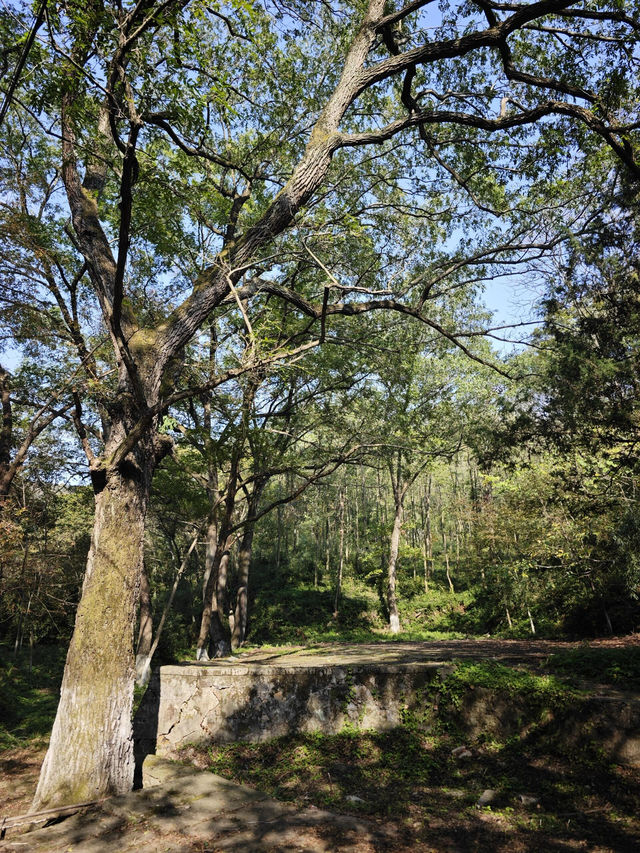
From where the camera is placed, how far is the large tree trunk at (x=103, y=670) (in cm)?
398

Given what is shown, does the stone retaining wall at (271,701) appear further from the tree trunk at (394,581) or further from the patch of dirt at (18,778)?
the tree trunk at (394,581)

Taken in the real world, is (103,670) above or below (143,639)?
above

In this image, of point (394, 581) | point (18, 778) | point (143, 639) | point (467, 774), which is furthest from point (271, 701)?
point (394, 581)

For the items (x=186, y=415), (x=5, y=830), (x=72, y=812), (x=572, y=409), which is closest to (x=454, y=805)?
(x=72, y=812)

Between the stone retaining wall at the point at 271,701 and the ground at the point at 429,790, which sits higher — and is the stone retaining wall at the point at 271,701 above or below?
above

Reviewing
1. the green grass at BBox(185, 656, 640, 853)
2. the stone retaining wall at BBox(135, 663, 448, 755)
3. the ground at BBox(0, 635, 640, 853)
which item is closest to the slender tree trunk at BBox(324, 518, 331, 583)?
the stone retaining wall at BBox(135, 663, 448, 755)

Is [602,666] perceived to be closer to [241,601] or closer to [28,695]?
[28,695]

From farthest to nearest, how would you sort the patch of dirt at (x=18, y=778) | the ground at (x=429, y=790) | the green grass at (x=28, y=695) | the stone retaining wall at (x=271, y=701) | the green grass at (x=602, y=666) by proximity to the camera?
the green grass at (x=28, y=695)
the stone retaining wall at (x=271, y=701)
the green grass at (x=602, y=666)
the patch of dirt at (x=18, y=778)
the ground at (x=429, y=790)

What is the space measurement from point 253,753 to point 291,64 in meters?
10.4

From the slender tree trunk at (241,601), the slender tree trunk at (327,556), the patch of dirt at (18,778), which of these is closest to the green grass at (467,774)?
the patch of dirt at (18,778)

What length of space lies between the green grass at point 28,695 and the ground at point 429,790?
137 cm

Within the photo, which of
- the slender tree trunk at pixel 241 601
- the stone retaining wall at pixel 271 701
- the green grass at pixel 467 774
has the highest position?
the slender tree trunk at pixel 241 601

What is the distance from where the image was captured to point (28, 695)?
10.9 m

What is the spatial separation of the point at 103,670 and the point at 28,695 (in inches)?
359
